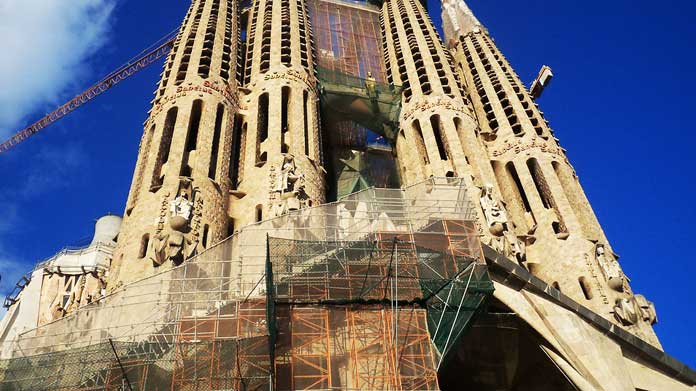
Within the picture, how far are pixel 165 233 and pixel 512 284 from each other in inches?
347

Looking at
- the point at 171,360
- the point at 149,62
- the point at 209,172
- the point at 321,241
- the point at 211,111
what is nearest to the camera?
the point at 171,360

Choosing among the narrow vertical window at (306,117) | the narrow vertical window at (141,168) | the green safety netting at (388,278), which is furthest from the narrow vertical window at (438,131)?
the green safety netting at (388,278)

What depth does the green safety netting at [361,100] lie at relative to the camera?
94.0 ft

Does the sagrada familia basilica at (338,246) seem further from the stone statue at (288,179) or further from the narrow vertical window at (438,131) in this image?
the narrow vertical window at (438,131)

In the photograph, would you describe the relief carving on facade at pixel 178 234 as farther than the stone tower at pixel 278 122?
No

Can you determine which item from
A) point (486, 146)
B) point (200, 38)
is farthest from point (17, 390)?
point (486, 146)

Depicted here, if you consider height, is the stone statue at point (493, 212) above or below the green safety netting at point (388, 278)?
above

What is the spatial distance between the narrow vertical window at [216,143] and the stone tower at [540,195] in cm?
941

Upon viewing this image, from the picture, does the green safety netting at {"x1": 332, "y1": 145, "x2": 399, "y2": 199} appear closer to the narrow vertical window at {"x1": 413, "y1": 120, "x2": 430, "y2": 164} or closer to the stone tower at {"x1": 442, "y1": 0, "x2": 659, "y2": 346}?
the narrow vertical window at {"x1": 413, "y1": 120, "x2": 430, "y2": 164}

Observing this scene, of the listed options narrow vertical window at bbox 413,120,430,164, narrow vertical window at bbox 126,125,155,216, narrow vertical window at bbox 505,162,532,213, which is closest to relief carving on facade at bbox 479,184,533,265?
narrow vertical window at bbox 505,162,532,213

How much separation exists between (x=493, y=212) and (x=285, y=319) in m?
9.49

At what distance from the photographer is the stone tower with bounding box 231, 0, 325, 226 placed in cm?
2122

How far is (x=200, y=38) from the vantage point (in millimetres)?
26750

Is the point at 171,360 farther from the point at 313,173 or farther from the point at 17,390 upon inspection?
the point at 313,173
